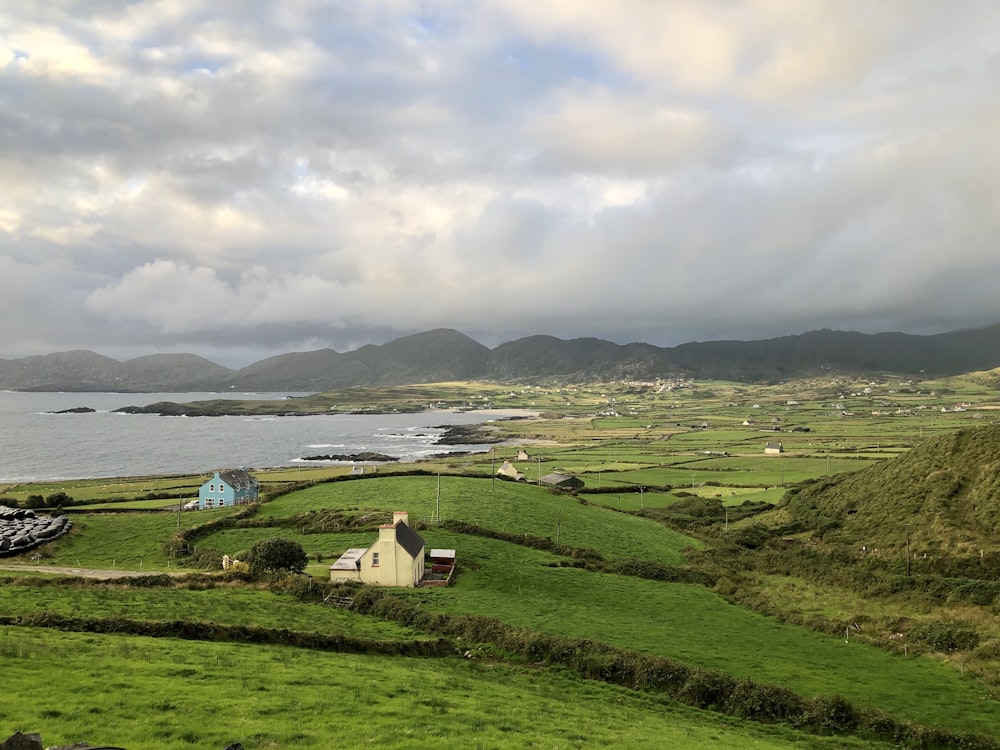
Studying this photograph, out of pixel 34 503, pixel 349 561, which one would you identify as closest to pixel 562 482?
pixel 349 561

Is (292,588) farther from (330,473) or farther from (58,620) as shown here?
(330,473)

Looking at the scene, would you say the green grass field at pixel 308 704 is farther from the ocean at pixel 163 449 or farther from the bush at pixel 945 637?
the ocean at pixel 163 449

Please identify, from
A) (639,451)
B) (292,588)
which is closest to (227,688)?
(292,588)

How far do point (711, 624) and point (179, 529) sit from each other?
145 ft

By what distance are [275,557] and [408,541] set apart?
28.8 feet

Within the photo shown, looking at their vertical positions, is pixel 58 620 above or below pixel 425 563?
above

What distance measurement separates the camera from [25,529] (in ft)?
156

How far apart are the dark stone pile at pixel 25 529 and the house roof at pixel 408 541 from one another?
93.9ft

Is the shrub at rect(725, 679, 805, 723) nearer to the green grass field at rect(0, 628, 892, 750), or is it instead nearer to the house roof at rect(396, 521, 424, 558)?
the green grass field at rect(0, 628, 892, 750)

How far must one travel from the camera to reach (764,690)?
23.7 metres

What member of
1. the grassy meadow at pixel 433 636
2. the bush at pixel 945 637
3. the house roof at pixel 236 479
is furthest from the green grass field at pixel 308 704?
the house roof at pixel 236 479

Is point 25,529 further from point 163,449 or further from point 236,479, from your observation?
point 163,449

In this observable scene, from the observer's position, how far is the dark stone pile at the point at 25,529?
43531 mm

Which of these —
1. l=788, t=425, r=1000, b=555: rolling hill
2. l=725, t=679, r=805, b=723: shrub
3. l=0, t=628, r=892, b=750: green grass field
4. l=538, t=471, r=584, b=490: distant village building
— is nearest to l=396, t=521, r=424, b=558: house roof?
l=0, t=628, r=892, b=750: green grass field
